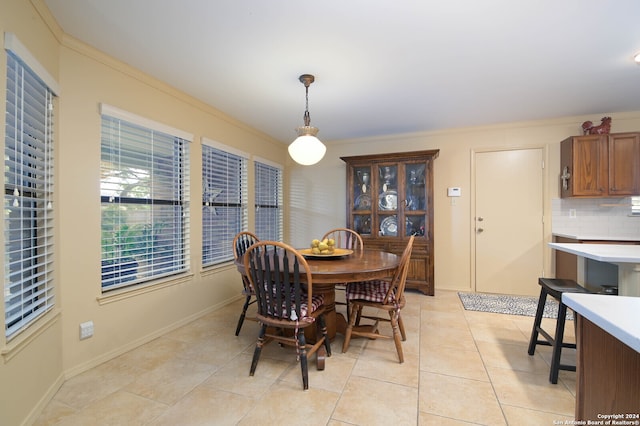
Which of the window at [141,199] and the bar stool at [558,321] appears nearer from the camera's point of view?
the bar stool at [558,321]

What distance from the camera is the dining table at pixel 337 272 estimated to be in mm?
1865

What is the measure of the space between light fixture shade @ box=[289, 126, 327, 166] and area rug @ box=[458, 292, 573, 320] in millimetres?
2488

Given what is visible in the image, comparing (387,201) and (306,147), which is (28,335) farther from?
(387,201)

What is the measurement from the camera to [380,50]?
2102mm

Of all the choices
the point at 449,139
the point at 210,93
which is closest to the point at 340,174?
the point at 449,139

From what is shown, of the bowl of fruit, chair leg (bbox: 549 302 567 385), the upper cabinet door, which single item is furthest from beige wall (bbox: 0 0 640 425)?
chair leg (bbox: 549 302 567 385)

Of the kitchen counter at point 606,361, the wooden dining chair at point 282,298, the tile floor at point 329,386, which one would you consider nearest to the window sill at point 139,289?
the tile floor at point 329,386

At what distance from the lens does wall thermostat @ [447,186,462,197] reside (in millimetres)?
4039

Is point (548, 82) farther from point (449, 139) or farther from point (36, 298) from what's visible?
point (36, 298)

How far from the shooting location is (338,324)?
2549mm

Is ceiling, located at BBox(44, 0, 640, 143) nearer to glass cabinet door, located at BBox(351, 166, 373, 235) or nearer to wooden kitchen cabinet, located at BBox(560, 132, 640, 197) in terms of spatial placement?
wooden kitchen cabinet, located at BBox(560, 132, 640, 197)

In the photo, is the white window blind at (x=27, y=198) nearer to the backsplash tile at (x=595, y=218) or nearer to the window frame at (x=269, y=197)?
the window frame at (x=269, y=197)

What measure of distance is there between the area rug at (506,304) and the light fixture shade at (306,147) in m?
2.49

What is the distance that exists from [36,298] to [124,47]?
1.77 meters
